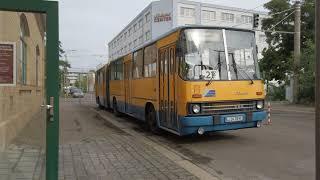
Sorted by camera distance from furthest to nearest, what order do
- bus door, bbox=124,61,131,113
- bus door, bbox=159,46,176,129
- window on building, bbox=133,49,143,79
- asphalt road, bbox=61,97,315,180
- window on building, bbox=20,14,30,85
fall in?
bus door, bbox=124,61,131,113, window on building, bbox=133,49,143,79, bus door, bbox=159,46,176,129, asphalt road, bbox=61,97,315,180, window on building, bbox=20,14,30,85

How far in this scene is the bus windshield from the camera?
37.7 feet

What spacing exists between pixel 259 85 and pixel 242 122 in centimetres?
108

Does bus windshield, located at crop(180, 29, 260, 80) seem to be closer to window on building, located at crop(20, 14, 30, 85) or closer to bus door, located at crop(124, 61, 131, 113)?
window on building, located at crop(20, 14, 30, 85)

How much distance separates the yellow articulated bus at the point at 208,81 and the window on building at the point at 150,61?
0.52 metres

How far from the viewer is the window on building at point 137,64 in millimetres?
15941

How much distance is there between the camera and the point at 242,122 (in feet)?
39.1

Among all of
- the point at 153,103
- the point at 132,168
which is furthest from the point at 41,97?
the point at 153,103

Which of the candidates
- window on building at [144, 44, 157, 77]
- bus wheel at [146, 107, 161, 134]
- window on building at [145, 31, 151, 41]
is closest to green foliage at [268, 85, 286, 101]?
window on building at [144, 44, 157, 77]

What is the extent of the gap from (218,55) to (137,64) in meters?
5.32

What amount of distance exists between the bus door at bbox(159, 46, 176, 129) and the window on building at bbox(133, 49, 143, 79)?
8.94 ft

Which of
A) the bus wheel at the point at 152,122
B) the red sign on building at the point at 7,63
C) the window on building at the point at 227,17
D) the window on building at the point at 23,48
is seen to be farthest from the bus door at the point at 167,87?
the window on building at the point at 227,17

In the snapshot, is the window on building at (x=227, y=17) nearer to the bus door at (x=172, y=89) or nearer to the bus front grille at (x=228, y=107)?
the bus door at (x=172, y=89)

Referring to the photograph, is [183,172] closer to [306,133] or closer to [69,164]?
[69,164]

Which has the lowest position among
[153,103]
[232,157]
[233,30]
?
[232,157]
